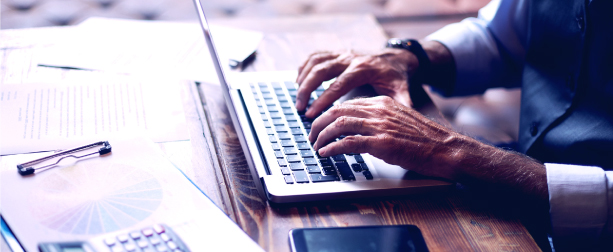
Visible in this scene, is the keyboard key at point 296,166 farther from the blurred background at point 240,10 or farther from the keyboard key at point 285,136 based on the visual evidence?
the blurred background at point 240,10

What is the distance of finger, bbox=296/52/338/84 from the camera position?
76 centimetres

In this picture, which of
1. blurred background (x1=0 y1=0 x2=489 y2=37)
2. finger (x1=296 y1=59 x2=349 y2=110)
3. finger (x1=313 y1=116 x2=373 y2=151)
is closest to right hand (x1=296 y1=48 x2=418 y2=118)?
finger (x1=296 y1=59 x2=349 y2=110)

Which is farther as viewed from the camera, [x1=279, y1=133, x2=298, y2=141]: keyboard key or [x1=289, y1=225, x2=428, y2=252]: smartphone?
[x1=279, y1=133, x2=298, y2=141]: keyboard key

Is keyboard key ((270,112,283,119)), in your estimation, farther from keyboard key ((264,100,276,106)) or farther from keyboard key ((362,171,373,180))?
keyboard key ((362,171,373,180))

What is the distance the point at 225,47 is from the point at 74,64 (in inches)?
10.3

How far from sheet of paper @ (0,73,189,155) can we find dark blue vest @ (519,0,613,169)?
0.60m

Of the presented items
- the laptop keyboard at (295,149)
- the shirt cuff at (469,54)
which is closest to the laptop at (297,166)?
the laptop keyboard at (295,149)

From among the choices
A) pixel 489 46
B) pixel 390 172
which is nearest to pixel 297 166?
pixel 390 172

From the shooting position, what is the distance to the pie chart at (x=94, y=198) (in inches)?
16.9

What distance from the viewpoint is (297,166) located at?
55 cm

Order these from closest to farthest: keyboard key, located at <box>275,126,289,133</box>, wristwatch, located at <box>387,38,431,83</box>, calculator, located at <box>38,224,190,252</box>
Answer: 1. calculator, located at <box>38,224,190,252</box>
2. keyboard key, located at <box>275,126,289,133</box>
3. wristwatch, located at <box>387,38,431,83</box>

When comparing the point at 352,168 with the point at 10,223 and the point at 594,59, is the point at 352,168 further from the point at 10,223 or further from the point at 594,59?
the point at 594,59

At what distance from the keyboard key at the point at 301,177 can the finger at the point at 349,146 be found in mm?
39

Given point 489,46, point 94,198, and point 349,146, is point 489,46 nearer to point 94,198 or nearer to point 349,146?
point 349,146
